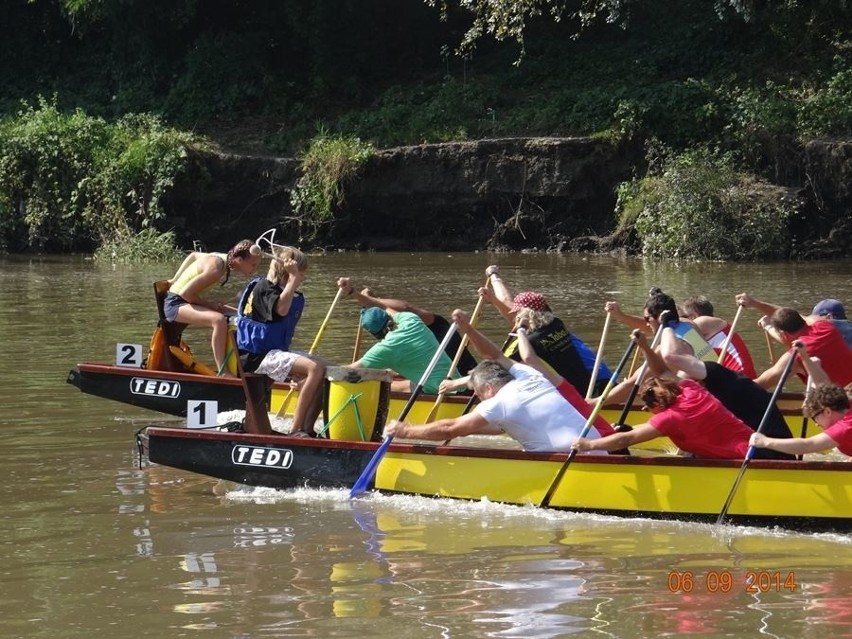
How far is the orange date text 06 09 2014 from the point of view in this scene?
7832mm

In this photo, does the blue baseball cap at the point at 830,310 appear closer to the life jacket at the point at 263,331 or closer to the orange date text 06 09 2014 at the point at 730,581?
the orange date text 06 09 2014 at the point at 730,581

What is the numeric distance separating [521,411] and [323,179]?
21708mm

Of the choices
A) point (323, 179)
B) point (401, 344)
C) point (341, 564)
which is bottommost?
point (341, 564)

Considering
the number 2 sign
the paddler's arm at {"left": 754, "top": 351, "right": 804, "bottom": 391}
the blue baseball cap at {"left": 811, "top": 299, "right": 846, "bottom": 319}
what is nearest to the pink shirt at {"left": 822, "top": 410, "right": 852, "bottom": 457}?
the paddler's arm at {"left": 754, "top": 351, "right": 804, "bottom": 391}

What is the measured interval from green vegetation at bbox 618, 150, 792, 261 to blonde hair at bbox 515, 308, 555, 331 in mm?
15911

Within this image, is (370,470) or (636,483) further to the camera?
(370,470)

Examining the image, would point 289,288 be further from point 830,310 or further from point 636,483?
point 830,310

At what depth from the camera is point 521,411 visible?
9438 millimetres

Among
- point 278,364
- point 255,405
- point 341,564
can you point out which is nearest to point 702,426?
point 341,564

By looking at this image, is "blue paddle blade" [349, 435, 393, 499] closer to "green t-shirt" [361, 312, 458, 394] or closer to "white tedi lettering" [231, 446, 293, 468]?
"white tedi lettering" [231, 446, 293, 468]

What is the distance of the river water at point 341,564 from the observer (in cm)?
732

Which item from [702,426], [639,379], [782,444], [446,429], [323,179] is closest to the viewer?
[782,444]

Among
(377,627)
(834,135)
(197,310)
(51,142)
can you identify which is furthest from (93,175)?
(377,627)

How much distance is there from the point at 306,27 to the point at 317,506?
26.1m
